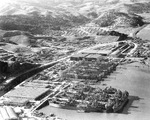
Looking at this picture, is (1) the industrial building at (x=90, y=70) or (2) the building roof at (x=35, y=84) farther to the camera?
(1) the industrial building at (x=90, y=70)

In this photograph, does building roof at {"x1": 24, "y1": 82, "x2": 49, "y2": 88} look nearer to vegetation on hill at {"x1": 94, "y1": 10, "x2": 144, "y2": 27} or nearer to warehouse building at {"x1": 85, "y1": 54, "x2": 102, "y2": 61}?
warehouse building at {"x1": 85, "y1": 54, "x2": 102, "y2": 61}

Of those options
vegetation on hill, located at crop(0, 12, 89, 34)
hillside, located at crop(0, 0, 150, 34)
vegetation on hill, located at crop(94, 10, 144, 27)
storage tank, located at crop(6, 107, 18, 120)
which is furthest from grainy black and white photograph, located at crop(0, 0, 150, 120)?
hillside, located at crop(0, 0, 150, 34)

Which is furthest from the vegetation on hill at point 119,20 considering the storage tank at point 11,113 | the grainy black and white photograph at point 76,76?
the storage tank at point 11,113

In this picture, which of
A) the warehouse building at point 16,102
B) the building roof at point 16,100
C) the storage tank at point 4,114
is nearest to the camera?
the storage tank at point 4,114

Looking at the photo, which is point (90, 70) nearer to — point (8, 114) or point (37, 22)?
point (8, 114)

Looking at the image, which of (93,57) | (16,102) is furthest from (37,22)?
(16,102)

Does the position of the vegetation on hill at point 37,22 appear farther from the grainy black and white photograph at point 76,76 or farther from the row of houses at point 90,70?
the row of houses at point 90,70

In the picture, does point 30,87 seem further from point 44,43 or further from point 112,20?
point 112,20

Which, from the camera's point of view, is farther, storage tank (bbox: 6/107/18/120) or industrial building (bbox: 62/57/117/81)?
industrial building (bbox: 62/57/117/81)
